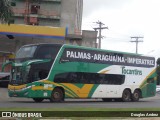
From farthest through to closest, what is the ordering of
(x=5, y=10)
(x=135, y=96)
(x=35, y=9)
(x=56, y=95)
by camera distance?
(x=35, y=9) < (x=135, y=96) < (x=5, y=10) < (x=56, y=95)

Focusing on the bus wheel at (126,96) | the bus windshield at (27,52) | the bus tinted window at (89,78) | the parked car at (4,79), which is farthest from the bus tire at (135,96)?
the parked car at (4,79)

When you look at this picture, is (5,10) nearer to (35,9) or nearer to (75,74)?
(75,74)

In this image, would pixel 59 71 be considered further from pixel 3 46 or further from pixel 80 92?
pixel 3 46

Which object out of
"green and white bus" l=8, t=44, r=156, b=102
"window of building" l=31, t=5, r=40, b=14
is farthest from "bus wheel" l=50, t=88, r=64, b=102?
"window of building" l=31, t=5, r=40, b=14

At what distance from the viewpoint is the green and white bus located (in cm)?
2511

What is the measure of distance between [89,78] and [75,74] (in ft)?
4.64

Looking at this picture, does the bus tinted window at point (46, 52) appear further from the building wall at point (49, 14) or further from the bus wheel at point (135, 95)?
the building wall at point (49, 14)

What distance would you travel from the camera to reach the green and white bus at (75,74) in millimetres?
25109

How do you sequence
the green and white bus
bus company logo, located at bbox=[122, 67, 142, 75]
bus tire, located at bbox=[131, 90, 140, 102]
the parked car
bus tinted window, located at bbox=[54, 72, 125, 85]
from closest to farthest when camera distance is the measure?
the green and white bus < bus tinted window, located at bbox=[54, 72, 125, 85] < bus company logo, located at bbox=[122, 67, 142, 75] < bus tire, located at bbox=[131, 90, 140, 102] < the parked car

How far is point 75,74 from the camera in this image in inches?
1065

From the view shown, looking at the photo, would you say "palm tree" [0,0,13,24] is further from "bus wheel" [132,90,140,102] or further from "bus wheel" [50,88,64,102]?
"bus wheel" [132,90,140,102]

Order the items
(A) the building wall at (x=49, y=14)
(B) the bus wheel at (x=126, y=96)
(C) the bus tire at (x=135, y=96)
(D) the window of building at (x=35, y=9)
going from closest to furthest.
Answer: (B) the bus wheel at (x=126, y=96) → (C) the bus tire at (x=135, y=96) → (A) the building wall at (x=49, y=14) → (D) the window of building at (x=35, y=9)

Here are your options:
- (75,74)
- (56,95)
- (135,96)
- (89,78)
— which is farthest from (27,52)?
(135,96)

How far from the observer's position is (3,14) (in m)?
26.9
